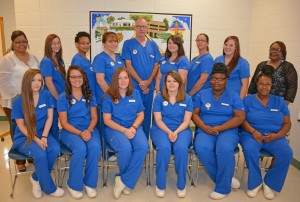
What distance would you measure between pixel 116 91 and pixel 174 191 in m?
1.17

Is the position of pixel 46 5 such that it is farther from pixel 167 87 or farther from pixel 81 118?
pixel 167 87

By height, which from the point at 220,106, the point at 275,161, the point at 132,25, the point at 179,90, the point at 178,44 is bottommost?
the point at 275,161

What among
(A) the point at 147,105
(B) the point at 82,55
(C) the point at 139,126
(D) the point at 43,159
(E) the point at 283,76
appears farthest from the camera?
(A) the point at 147,105

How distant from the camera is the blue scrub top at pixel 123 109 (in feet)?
8.39

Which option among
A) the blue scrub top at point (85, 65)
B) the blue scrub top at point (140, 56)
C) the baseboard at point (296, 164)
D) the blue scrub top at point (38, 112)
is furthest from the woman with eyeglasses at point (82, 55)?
the baseboard at point (296, 164)

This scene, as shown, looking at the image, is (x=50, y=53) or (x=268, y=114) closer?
(x=268, y=114)

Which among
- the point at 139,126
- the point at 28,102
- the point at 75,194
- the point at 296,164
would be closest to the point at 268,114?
the point at 296,164

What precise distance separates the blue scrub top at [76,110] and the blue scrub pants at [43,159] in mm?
287

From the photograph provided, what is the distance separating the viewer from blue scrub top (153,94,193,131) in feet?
8.49

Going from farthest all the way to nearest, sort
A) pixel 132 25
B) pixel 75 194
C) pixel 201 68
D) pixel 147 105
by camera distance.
A: pixel 132 25, pixel 147 105, pixel 201 68, pixel 75 194

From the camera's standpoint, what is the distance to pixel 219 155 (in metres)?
2.40

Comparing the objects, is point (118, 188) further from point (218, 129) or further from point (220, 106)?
point (220, 106)

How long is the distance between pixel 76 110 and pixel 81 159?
19.6 inches

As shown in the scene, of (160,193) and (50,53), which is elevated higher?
(50,53)
